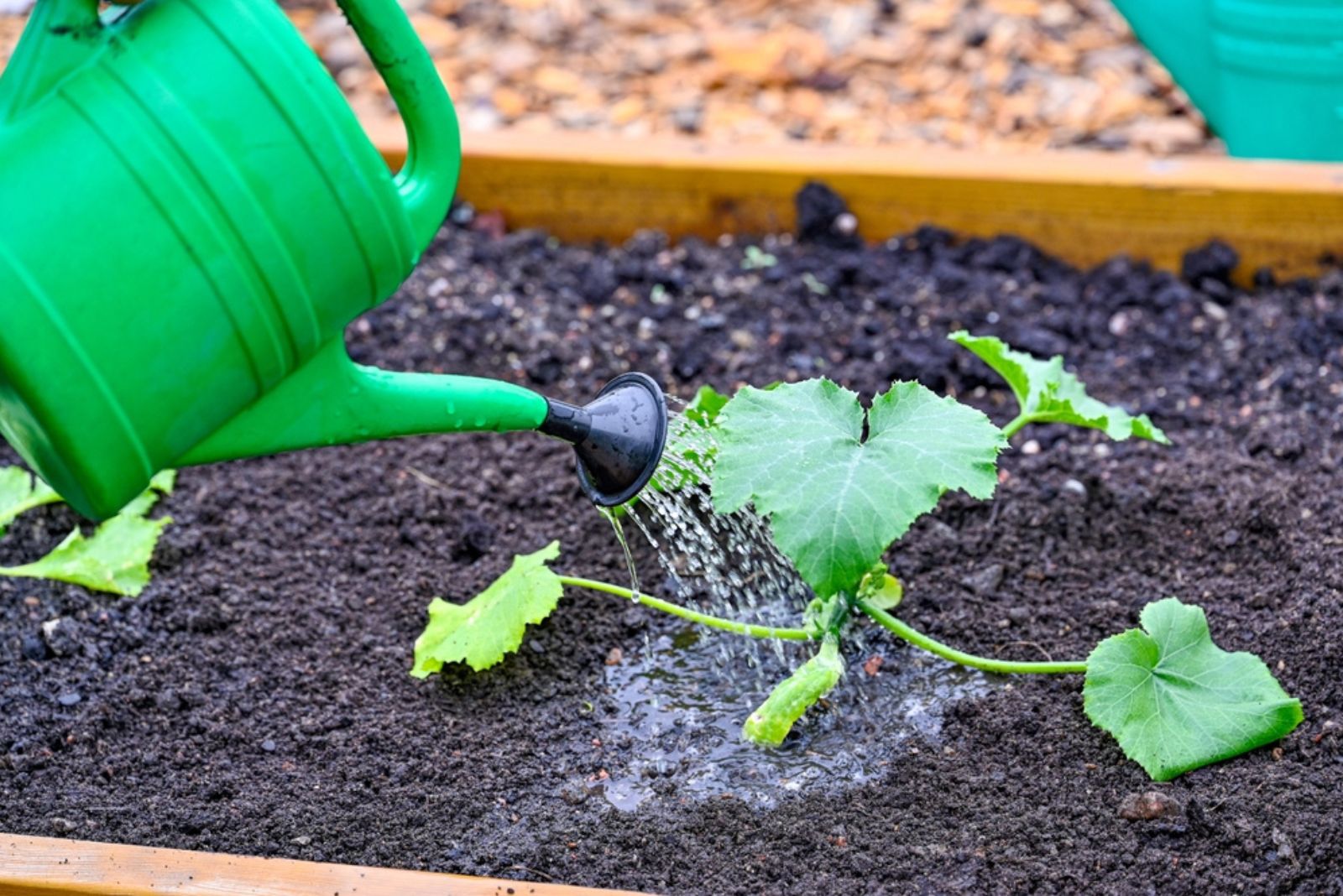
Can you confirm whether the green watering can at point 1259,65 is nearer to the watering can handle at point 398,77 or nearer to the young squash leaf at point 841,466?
the young squash leaf at point 841,466

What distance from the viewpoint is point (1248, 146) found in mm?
3014

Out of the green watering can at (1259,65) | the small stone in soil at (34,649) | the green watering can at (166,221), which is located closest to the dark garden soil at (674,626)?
the small stone in soil at (34,649)

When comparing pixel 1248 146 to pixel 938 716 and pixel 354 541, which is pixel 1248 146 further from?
pixel 354 541

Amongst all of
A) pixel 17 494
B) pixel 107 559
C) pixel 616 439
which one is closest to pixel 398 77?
→ pixel 616 439

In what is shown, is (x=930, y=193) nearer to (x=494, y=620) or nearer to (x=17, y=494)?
(x=494, y=620)

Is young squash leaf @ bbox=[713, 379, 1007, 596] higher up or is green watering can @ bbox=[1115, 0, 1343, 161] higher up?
young squash leaf @ bbox=[713, 379, 1007, 596]

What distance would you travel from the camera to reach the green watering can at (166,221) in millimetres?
1178

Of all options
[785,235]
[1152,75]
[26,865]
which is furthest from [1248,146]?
[26,865]

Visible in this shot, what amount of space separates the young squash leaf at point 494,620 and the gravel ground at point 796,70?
1714mm

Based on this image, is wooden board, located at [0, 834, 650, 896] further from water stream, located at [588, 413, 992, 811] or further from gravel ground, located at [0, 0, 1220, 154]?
gravel ground, located at [0, 0, 1220, 154]

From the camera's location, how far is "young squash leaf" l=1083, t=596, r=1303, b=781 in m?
1.71

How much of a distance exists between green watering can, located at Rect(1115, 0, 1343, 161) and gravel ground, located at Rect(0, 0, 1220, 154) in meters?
0.26

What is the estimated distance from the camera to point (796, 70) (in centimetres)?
358

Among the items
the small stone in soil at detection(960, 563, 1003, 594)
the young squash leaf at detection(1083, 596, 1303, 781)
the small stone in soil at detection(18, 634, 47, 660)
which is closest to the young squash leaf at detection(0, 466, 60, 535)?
the small stone in soil at detection(18, 634, 47, 660)
